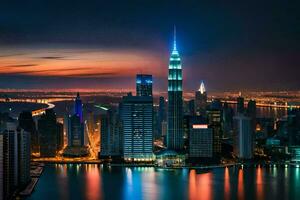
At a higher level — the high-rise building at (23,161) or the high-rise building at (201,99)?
the high-rise building at (201,99)

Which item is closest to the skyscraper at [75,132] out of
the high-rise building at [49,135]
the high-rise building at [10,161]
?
the high-rise building at [49,135]

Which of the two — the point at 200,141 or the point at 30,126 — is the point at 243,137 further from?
the point at 30,126

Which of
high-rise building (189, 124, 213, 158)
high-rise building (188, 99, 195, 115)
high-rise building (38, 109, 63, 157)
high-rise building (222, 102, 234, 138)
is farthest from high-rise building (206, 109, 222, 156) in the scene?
high-rise building (38, 109, 63, 157)

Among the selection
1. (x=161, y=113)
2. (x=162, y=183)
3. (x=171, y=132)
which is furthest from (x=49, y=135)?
(x=162, y=183)

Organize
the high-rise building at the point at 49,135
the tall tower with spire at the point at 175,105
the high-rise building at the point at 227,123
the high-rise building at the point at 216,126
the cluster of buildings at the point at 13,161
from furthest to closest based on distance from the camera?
the high-rise building at the point at 227,123, the tall tower with spire at the point at 175,105, the high-rise building at the point at 216,126, the high-rise building at the point at 49,135, the cluster of buildings at the point at 13,161

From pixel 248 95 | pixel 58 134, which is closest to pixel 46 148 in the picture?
pixel 58 134

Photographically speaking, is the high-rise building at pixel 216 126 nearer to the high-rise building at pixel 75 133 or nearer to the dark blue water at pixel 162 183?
the dark blue water at pixel 162 183

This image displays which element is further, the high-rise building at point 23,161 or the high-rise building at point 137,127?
the high-rise building at point 137,127
